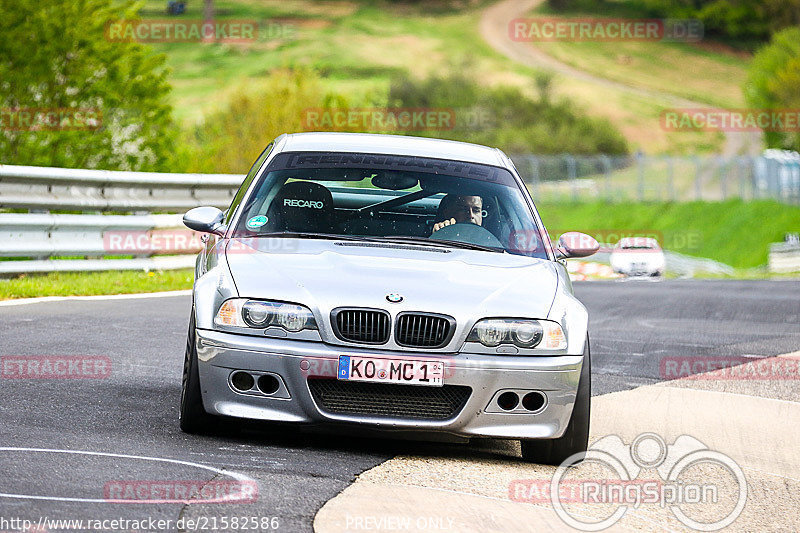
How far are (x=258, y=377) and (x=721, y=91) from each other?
4608 inches

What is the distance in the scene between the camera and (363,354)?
598 cm

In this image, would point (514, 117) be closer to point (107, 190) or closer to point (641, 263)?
point (641, 263)

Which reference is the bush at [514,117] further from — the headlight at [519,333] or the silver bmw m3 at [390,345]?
the headlight at [519,333]

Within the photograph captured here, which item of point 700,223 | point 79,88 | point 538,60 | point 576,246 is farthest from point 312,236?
point 538,60

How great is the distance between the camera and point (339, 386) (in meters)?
6.05

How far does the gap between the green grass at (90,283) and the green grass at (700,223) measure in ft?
99.1

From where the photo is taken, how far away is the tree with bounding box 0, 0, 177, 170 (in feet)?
68.9

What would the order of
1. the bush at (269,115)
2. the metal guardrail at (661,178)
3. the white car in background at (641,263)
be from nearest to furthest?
the white car in background at (641,263) → the bush at (269,115) → the metal guardrail at (661,178)

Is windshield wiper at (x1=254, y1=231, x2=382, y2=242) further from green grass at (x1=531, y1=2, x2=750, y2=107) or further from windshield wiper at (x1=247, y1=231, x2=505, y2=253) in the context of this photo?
green grass at (x1=531, y1=2, x2=750, y2=107)

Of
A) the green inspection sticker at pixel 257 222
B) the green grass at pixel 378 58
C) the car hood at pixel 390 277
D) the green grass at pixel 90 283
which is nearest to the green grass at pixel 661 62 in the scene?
the green grass at pixel 378 58

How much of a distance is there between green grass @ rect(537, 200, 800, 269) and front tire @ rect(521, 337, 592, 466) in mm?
37193

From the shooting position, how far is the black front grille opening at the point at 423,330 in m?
6.04

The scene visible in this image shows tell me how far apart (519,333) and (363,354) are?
0.74 meters

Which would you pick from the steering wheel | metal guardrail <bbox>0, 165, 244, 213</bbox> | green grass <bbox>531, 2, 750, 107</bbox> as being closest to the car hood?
the steering wheel
